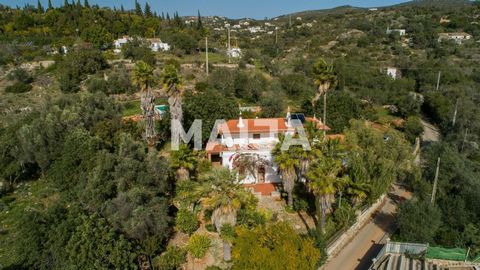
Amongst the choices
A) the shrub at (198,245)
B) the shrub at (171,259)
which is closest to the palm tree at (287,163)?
the shrub at (198,245)

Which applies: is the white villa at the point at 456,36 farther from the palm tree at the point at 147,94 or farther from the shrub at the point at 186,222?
the shrub at the point at 186,222

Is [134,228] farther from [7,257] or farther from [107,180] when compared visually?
[7,257]

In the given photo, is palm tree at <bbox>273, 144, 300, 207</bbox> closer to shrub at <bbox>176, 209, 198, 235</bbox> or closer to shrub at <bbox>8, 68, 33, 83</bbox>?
shrub at <bbox>176, 209, 198, 235</bbox>

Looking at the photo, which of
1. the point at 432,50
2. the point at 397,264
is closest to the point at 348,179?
the point at 397,264

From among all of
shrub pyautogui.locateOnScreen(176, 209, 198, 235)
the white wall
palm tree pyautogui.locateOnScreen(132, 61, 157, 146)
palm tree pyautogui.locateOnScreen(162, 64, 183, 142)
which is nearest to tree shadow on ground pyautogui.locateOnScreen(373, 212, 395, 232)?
the white wall

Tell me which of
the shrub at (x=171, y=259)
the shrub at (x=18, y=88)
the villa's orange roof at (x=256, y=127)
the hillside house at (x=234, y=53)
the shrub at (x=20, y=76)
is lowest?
the shrub at (x=171, y=259)
